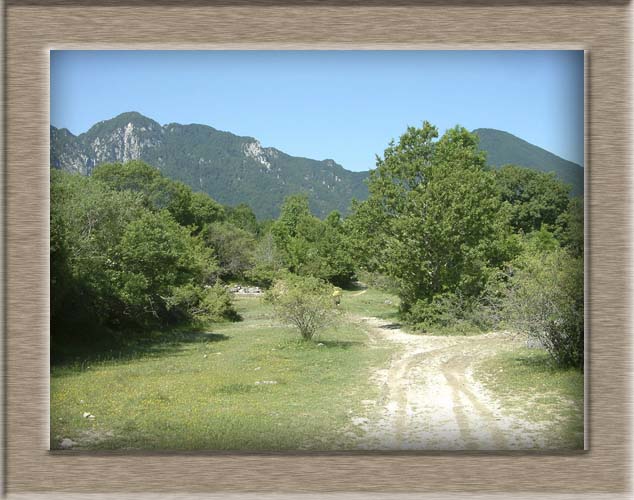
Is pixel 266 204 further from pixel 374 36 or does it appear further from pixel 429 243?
pixel 429 243

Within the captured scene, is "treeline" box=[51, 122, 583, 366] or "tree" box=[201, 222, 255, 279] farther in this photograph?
"tree" box=[201, 222, 255, 279]

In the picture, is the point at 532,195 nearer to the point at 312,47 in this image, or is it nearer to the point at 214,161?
the point at 214,161

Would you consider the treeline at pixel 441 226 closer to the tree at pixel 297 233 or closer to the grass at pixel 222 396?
the tree at pixel 297 233

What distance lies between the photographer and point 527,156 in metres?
6.06

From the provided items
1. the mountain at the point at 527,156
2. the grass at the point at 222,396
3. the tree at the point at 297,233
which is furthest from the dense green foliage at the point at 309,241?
the mountain at the point at 527,156

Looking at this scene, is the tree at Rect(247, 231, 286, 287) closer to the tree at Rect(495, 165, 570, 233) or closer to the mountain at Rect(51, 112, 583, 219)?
the mountain at Rect(51, 112, 583, 219)

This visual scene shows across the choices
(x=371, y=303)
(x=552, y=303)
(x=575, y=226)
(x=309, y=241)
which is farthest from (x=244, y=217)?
(x=575, y=226)

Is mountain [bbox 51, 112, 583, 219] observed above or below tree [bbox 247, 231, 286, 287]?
above

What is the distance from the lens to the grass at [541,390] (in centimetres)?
439

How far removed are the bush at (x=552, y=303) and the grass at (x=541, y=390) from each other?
0.19 meters

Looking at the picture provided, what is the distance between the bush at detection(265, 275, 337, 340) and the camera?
27.7 feet

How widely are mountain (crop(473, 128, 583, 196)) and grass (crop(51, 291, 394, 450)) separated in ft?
8.64

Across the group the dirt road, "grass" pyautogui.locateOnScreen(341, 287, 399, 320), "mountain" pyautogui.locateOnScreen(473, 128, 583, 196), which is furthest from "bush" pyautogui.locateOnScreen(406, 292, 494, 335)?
"mountain" pyautogui.locateOnScreen(473, 128, 583, 196)

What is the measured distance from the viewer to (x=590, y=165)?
4227mm
